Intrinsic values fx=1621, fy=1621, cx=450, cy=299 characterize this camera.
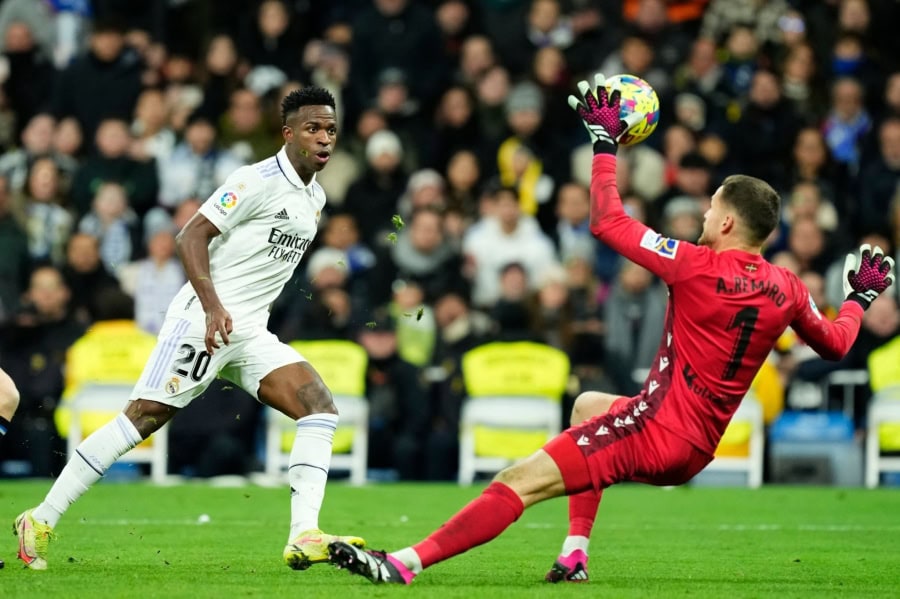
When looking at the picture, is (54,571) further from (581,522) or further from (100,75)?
(100,75)

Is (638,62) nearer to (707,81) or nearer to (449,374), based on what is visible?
(707,81)

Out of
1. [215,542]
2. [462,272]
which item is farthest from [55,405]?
[215,542]

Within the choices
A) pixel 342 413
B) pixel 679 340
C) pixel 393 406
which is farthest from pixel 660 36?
pixel 679 340

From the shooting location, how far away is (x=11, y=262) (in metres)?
18.0

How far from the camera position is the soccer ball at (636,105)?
8.40 m

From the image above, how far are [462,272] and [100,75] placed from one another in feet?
18.4

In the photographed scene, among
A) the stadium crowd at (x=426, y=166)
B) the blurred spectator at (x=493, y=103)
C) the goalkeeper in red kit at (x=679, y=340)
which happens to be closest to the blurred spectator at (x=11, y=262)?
the stadium crowd at (x=426, y=166)

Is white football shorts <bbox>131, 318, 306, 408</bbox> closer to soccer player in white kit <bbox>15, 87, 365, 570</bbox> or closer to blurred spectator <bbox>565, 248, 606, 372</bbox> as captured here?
soccer player in white kit <bbox>15, 87, 365, 570</bbox>

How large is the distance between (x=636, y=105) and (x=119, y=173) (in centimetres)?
1143

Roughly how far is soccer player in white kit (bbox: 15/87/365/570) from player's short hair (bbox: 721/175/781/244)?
8.08 feet

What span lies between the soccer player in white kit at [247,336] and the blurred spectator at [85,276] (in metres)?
A: 8.62

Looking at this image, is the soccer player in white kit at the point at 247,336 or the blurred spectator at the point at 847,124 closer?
the soccer player in white kit at the point at 247,336

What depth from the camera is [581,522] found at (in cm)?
862

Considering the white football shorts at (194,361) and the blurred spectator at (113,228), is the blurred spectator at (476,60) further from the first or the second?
the white football shorts at (194,361)
